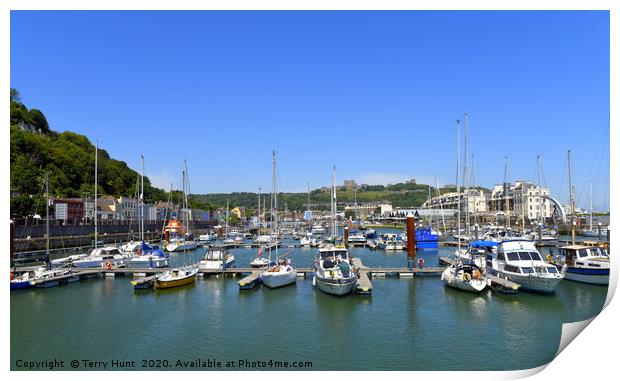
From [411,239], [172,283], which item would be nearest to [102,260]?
[172,283]

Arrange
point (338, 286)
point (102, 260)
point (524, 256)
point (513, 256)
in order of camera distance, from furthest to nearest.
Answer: point (102, 260) → point (513, 256) → point (524, 256) → point (338, 286)

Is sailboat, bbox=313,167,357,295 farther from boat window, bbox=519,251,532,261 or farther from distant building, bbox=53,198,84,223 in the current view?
distant building, bbox=53,198,84,223

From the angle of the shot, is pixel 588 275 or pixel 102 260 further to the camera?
pixel 102 260

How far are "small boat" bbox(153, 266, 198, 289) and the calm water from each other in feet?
1.83

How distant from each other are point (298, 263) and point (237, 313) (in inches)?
855

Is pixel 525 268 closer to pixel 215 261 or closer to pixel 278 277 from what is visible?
pixel 278 277

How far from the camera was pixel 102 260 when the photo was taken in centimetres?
3728

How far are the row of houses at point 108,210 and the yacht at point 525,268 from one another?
3191 cm

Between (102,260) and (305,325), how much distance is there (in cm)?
2406

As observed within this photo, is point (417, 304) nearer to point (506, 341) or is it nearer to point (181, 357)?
point (506, 341)

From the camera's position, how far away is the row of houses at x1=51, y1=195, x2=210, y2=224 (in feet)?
222

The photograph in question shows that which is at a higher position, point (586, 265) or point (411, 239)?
point (411, 239)

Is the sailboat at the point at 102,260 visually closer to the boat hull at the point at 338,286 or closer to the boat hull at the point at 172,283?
the boat hull at the point at 172,283

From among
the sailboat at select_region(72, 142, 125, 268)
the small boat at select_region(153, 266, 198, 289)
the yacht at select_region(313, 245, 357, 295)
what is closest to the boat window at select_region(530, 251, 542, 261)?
the yacht at select_region(313, 245, 357, 295)
